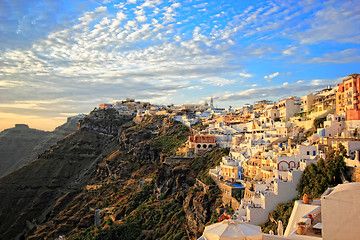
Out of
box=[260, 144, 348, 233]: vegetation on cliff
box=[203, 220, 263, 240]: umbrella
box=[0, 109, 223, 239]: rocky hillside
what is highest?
box=[203, 220, 263, 240]: umbrella

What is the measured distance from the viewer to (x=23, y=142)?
148625 mm

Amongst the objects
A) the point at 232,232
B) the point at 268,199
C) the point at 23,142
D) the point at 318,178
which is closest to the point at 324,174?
the point at 318,178

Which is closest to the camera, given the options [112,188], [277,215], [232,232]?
[232,232]

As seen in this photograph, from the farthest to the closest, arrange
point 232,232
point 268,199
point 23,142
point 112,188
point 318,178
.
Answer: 1. point 23,142
2. point 112,188
3. point 268,199
4. point 318,178
5. point 232,232

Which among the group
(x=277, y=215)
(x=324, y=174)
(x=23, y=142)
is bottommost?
(x=23, y=142)

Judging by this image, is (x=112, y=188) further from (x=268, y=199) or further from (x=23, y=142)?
(x=23, y=142)

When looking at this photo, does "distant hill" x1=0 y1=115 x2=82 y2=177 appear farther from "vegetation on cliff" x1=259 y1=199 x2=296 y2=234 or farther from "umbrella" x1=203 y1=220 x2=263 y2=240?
"umbrella" x1=203 y1=220 x2=263 y2=240

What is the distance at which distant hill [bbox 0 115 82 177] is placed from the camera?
126 metres

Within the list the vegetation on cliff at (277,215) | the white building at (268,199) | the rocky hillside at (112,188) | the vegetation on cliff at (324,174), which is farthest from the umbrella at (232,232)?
the rocky hillside at (112,188)

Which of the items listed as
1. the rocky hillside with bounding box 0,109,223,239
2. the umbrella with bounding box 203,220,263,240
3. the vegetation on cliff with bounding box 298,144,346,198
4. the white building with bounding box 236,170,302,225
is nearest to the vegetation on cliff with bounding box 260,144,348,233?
the vegetation on cliff with bounding box 298,144,346,198

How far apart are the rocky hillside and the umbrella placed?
65.5 feet

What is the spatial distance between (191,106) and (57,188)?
1858 inches

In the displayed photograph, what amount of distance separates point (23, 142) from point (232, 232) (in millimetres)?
161919

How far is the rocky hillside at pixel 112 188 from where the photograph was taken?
35.4m
